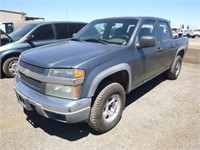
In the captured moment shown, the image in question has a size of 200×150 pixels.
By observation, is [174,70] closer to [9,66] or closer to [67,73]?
[67,73]

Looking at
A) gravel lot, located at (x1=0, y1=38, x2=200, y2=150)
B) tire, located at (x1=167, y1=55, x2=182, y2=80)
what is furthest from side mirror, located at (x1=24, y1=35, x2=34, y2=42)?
tire, located at (x1=167, y1=55, x2=182, y2=80)

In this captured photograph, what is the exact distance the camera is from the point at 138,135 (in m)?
3.30

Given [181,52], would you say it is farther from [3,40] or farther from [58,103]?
[3,40]

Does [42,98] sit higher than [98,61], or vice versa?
[98,61]

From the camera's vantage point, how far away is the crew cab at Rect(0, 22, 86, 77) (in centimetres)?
620

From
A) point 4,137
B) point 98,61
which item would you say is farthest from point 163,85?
point 4,137

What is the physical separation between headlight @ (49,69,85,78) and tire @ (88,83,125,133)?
545 millimetres

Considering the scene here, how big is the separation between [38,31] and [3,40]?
3.60 ft

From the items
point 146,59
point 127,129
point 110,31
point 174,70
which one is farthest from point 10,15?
point 127,129

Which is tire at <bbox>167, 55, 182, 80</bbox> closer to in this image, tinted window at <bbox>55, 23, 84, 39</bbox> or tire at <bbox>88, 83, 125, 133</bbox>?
tire at <bbox>88, 83, 125, 133</bbox>

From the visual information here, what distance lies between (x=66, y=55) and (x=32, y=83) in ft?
2.12

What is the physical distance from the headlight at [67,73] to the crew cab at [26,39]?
13.1 ft

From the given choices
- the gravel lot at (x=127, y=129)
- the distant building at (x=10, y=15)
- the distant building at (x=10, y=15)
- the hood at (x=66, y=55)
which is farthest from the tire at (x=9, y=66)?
the distant building at (x=10, y=15)

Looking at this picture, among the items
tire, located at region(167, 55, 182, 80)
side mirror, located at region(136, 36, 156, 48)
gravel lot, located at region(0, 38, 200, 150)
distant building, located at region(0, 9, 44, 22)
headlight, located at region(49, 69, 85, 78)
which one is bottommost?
gravel lot, located at region(0, 38, 200, 150)
